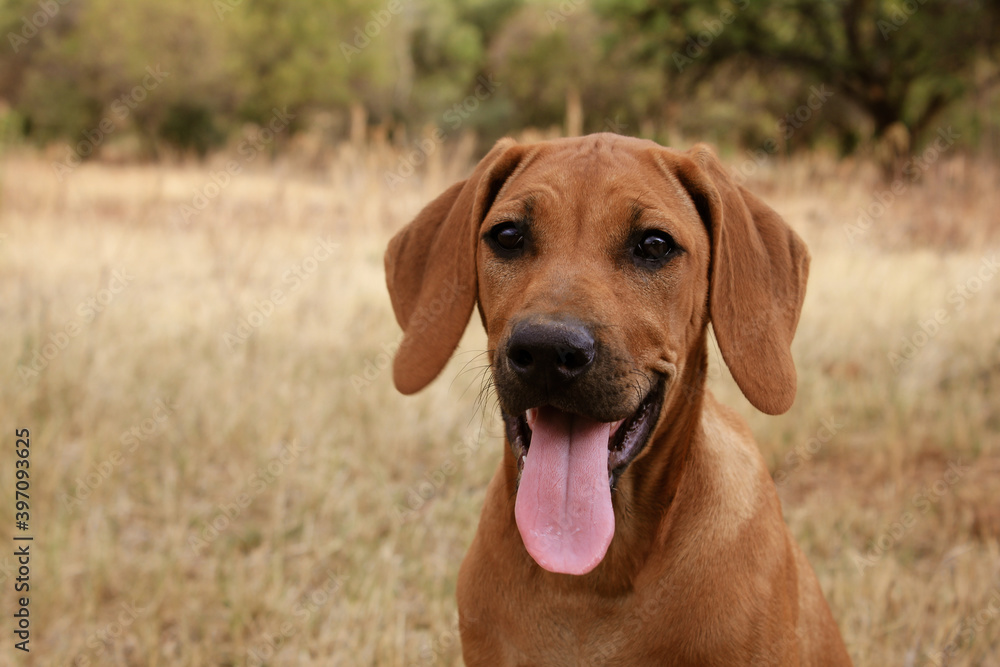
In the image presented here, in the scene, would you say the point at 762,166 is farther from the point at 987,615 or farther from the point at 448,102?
the point at 448,102

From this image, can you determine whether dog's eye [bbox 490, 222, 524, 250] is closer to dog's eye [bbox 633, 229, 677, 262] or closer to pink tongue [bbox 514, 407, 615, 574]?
dog's eye [bbox 633, 229, 677, 262]

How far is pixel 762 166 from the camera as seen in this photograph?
42.0ft

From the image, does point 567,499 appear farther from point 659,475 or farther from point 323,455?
point 323,455

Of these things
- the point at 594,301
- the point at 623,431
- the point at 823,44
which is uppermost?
the point at 594,301

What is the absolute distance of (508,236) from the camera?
7.72ft

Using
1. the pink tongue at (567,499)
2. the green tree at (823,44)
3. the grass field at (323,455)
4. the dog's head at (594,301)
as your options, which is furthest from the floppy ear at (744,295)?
the green tree at (823,44)

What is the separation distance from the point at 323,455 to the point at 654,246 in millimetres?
2904

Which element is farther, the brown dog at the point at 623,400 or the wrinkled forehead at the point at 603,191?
the wrinkled forehead at the point at 603,191

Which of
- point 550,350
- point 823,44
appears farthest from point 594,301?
point 823,44

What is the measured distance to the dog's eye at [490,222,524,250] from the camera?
2340mm

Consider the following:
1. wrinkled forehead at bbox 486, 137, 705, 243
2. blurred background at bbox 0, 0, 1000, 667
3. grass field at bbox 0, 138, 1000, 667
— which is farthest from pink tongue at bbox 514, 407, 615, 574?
grass field at bbox 0, 138, 1000, 667

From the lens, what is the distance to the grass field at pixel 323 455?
3332mm

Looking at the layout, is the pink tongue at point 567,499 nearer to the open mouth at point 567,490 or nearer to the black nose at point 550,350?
the open mouth at point 567,490

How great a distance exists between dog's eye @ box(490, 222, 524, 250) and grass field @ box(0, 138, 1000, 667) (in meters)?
1.31
